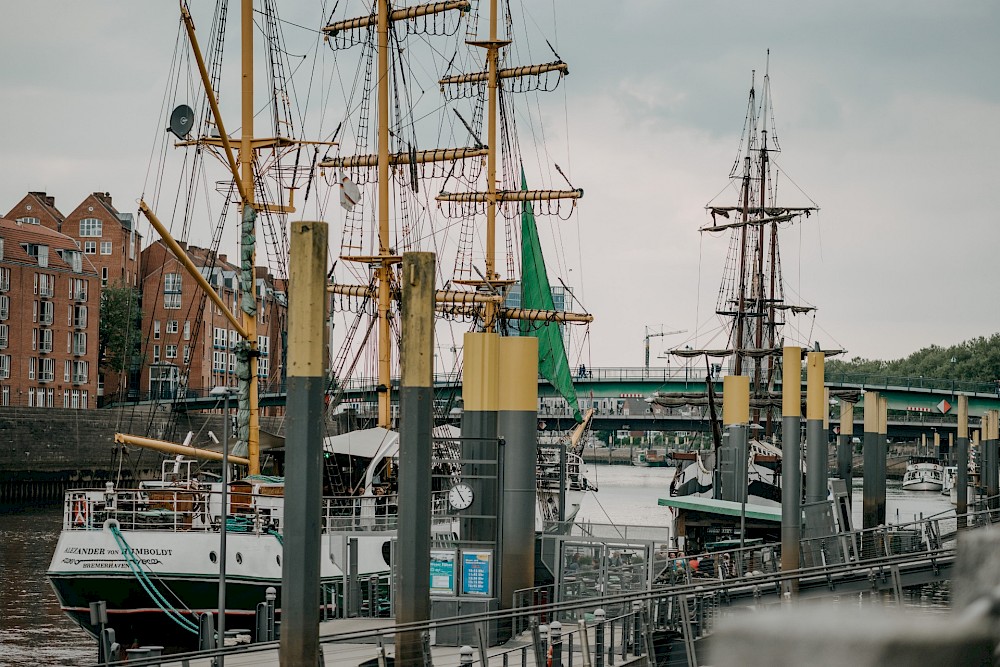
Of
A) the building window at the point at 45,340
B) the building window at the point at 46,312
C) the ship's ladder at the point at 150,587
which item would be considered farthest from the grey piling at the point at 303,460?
the building window at the point at 46,312

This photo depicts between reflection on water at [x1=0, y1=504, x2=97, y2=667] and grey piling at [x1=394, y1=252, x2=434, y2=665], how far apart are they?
17966mm

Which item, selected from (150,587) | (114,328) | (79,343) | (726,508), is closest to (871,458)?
(726,508)

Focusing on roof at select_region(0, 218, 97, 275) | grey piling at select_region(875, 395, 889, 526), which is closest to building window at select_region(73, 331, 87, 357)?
roof at select_region(0, 218, 97, 275)

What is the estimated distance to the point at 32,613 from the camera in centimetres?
3719

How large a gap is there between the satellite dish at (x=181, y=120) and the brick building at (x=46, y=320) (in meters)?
63.0

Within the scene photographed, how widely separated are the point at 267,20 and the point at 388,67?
5.37m

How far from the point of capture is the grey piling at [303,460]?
12.8m

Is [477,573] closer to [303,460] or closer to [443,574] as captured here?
[443,574]

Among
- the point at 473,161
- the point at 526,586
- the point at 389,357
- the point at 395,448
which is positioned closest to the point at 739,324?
the point at 473,161

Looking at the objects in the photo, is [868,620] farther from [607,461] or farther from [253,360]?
[607,461]

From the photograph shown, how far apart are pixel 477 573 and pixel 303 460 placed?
6.57 meters

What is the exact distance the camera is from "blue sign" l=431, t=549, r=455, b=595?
18844 mm

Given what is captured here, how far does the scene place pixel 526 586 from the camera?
772 inches

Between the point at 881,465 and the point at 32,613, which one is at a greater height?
the point at 881,465
